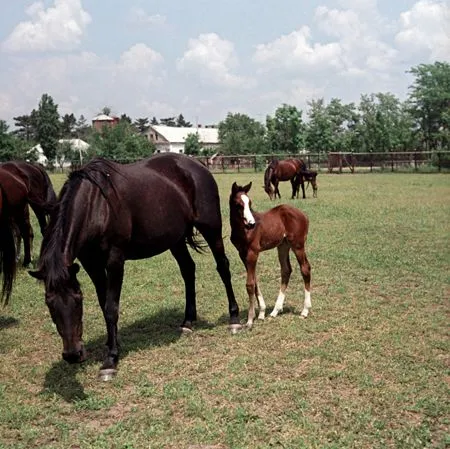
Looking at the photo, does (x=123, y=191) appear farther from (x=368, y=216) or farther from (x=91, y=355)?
(x=368, y=216)

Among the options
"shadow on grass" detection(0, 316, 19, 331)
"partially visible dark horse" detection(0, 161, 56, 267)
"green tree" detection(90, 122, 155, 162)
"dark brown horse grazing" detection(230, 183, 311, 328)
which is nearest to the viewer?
"dark brown horse grazing" detection(230, 183, 311, 328)

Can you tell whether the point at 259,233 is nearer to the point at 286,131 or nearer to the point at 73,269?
the point at 73,269

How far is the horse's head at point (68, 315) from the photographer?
3.75 meters

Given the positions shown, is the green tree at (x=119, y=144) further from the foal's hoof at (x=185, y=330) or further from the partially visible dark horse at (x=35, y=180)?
the foal's hoof at (x=185, y=330)

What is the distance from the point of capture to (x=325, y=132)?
191 feet

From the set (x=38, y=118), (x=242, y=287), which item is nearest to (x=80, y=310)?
(x=242, y=287)

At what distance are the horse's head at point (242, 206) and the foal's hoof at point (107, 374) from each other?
6.55ft

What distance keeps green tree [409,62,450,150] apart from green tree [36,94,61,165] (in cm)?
4343

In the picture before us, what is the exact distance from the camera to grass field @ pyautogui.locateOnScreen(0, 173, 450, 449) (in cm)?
345

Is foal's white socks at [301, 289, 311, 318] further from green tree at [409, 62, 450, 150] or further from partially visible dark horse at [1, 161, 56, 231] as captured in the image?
green tree at [409, 62, 450, 150]

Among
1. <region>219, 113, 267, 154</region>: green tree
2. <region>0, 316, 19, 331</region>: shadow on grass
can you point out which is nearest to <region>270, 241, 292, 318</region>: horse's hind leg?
<region>0, 316, 19, 331</region>: shadow on grass

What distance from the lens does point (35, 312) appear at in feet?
21.3

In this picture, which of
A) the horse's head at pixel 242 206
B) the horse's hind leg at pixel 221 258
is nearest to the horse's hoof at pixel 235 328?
the horse's hind leg at pixel 221 258

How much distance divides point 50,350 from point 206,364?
5.46 feet
